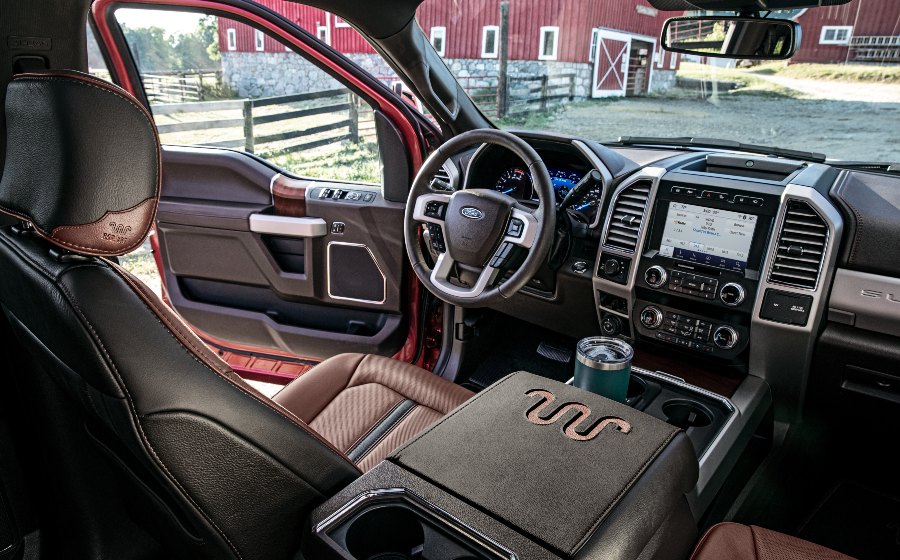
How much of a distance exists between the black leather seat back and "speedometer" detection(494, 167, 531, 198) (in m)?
1.53

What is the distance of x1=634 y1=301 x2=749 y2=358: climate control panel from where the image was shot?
1.90m

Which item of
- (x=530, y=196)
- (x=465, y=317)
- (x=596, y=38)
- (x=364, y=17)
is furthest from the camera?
(x=596, y=38)

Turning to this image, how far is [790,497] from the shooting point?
6.81ft

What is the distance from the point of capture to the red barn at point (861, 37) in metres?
3.45

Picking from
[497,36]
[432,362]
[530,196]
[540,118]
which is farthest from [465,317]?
[497,36]

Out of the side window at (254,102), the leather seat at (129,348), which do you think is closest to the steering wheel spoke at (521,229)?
the leather seat at (129,348)

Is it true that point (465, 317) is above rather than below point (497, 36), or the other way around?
below

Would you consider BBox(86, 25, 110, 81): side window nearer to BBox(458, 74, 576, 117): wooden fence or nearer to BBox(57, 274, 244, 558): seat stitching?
A: BBox(57, 274, 244, 558): seat stitching

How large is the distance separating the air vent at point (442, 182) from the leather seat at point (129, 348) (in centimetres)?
146

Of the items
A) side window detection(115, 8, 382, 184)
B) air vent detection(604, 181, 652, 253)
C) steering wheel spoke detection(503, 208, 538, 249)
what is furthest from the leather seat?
side window detection(115, 8, 382, 184)

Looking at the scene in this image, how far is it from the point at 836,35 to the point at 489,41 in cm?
221

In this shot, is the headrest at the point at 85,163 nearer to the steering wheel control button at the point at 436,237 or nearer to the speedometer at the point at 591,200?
the steering wheel control button at the point at 436,237

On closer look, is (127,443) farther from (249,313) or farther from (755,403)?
Answer: (249,313)

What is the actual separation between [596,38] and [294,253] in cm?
327
